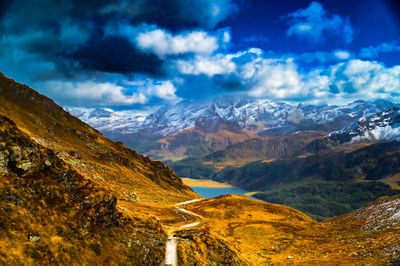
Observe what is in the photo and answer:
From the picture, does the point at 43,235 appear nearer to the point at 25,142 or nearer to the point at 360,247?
the point at 25,142

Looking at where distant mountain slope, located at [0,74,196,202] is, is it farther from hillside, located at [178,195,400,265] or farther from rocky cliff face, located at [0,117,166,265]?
rocky cliff face, located at [0,117,166,265]

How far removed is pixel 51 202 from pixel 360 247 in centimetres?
6559

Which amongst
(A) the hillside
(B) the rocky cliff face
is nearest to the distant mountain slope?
(A) the hillside

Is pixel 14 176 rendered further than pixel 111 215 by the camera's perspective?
No

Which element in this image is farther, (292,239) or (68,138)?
(68,138)

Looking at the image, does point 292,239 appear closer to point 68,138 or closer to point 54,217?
point 54,217

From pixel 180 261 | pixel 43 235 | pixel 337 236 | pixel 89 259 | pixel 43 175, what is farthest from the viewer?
pixel 337 236

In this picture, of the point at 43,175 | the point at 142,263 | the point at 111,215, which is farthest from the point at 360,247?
the point at 43,175

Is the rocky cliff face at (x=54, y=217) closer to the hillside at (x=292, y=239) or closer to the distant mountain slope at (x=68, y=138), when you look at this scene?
the hillside at (x=292, y=239)

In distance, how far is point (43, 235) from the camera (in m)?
30.9

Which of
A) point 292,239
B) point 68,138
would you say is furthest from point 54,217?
point 68,138

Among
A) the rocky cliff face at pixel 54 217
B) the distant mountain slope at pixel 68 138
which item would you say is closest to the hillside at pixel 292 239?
the rocky cliff face at pixel 54 217

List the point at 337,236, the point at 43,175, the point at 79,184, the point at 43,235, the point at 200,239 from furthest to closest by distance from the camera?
1. the point at 337,236
2. the point at 200,239
3. the point at 79,184
4. the point at 43,175
5. the point at 43,235

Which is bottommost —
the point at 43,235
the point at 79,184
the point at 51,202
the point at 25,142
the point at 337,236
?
the point at 337,236
